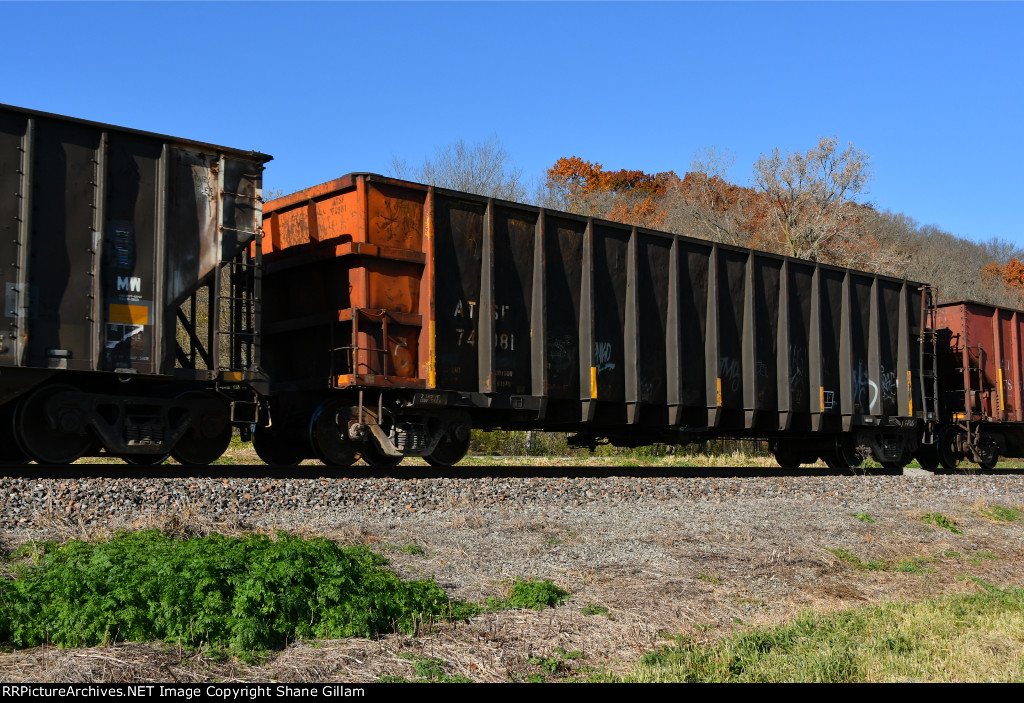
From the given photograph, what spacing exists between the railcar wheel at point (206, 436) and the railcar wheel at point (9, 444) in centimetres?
158

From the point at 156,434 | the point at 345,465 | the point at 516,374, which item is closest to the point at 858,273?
the point at 516,374

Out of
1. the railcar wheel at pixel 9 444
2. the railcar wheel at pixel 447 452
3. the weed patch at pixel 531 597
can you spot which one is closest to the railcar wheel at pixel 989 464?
the railcar wheel at pixel 447 452

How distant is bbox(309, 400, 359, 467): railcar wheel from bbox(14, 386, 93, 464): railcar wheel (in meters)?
2.80

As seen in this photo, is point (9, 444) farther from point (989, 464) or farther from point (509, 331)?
point (989, 464)

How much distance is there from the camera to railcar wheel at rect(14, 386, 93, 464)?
949cm

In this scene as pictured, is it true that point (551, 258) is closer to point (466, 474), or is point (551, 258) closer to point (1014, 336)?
point (466, 474)

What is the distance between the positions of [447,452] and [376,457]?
39.9 inches

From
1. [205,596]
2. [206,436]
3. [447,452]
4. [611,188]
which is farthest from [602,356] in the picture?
[611,188]

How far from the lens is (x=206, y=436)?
35.1 feet

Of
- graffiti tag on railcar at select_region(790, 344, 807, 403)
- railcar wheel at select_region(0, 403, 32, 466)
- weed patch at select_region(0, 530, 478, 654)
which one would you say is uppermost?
graffiti tag on railcar at select_region(790, 344, 807, 403)

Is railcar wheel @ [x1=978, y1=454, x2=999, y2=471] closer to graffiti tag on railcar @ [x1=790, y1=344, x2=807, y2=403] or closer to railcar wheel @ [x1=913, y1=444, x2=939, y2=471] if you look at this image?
railcar wheel @ [x1=913, y1=444, x2=939, y2=471]

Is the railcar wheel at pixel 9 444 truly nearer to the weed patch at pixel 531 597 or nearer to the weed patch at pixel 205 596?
the weed patch at pixel 205 596

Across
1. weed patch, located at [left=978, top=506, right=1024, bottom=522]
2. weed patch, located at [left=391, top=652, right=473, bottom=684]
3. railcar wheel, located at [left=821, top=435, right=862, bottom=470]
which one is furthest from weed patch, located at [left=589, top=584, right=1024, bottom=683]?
railcar wheel, located at [left=821, top=435, right=862, bottom=470]

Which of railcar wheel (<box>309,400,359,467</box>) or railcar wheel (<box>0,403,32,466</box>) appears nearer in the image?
railcar wheel (<box>0,403,32,466</box>)
